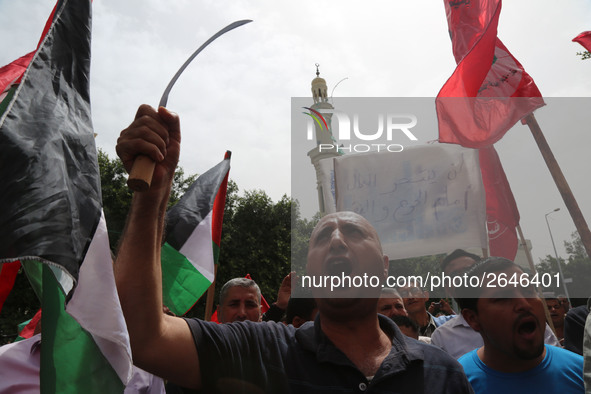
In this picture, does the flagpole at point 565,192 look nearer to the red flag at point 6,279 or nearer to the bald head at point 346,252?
the bald head at point 346,252

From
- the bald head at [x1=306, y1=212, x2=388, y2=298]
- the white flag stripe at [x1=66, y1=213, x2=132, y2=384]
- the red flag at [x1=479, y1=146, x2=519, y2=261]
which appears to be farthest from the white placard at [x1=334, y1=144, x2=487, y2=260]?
the white flag stripe at [x1=66, y1=213, x2=132, y2=384]

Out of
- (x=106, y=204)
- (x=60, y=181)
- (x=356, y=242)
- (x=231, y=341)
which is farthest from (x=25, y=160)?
(x=106, y=204)

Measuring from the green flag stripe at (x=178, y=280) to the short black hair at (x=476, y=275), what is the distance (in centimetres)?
202

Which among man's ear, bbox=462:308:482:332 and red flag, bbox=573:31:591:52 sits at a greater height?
red flag, bbox=573:31:591:52

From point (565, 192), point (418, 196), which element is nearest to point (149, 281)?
point (565, 192)

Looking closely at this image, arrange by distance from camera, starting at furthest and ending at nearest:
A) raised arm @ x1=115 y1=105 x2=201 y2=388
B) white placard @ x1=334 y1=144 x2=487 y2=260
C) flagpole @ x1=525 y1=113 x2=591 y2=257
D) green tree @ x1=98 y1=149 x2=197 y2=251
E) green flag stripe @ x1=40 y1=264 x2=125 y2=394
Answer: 1. green tree @ x1=98 y1=149 x2=197 y2=251
2. white placard @ x1=334 y1=144 x2=487 y2=260
3. flagpole @ x1=525 y1=113 x2=591 y2=257
4. raised arm @ x1=115 y1=105 x2=201 y2=388
5. green flag stripe @ x1=40 y1=264 x2=125 y2=394

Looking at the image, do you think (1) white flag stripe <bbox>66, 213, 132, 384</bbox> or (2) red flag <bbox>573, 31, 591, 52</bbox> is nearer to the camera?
(1) white flag stripe <bbox>66, 213, 132, 384</bbox>

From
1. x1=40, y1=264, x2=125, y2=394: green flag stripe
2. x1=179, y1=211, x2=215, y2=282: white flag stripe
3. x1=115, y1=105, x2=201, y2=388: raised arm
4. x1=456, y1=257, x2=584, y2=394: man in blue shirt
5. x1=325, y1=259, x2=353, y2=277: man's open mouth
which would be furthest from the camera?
x1=179, y1=211, x2=215, y2=282: white flag stripe

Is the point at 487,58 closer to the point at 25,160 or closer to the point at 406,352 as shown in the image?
the point at 406,352

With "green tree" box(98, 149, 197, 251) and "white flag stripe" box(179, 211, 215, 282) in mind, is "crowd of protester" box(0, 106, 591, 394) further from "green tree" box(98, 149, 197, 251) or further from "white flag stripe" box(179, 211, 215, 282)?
"green tree" box(98, 149, 197, 251)

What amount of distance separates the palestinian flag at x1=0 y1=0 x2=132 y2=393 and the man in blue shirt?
1598 mm

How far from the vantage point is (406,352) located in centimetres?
142

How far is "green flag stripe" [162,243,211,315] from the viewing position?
11.8 feet

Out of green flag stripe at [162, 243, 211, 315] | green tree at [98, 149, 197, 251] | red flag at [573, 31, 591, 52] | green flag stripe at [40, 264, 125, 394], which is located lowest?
green flag stripe at [40, 264, 125, 394]
